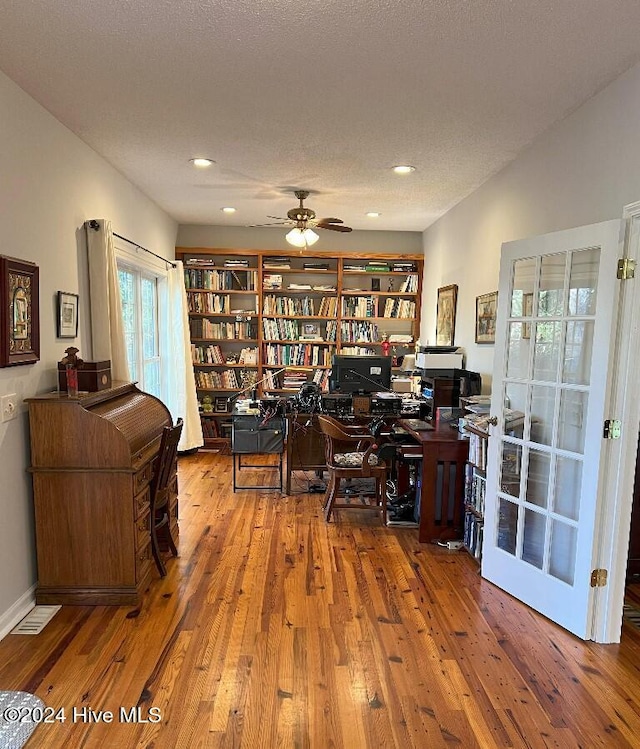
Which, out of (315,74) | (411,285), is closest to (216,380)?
(411,285)

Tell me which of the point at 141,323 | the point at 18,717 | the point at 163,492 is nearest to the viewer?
the point at 18,717

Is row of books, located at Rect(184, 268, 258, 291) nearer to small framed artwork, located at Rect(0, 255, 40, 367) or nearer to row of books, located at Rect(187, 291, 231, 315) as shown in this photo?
row of books, located at Rect(187, 291, 231, 315)

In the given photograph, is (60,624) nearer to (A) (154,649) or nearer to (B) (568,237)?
(A) (154,649)

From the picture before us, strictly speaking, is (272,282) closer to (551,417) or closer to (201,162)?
(201,162)

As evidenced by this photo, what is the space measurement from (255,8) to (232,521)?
10.7 feet

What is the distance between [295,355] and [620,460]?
421cm

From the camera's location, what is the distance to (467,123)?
2809 millimetres

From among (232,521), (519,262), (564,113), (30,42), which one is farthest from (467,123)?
(232,521)

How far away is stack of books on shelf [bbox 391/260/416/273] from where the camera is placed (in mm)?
6004

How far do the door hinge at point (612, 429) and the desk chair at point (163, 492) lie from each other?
2.30 meters

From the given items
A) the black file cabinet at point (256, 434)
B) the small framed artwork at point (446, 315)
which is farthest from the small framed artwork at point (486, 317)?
the black file cabinet at point (256, 434)

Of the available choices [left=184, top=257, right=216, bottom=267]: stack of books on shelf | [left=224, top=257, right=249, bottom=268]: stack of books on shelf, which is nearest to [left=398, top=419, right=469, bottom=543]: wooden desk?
[left=224, top=257, right=249, bottom=268]: stack of books on shelf

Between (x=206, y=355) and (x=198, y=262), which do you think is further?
(x=206, y=355)

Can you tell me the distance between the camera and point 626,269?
2.22 m
